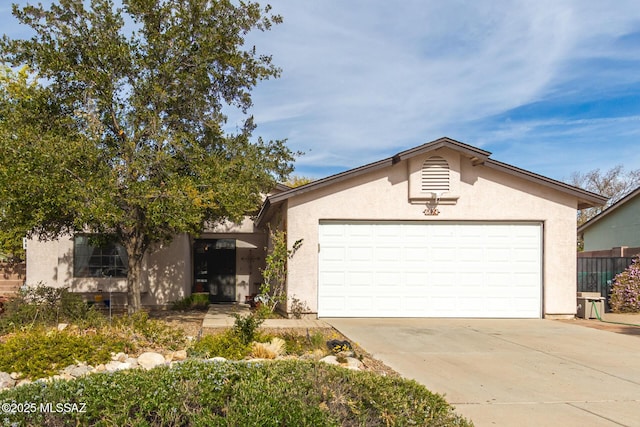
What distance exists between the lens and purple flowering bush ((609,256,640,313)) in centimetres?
1627

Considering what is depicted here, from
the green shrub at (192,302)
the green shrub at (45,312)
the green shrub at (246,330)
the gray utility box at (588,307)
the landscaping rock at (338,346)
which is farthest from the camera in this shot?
the green shrub at (192,302)

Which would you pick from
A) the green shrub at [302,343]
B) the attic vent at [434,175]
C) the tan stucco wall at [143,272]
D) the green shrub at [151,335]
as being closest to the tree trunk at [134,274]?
the green shrub at [151,335]

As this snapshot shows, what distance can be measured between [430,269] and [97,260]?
959 centimetres

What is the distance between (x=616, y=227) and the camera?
74.6 ft

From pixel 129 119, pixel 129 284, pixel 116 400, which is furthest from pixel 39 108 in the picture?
pixel 116 400

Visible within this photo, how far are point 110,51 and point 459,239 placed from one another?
9.31m

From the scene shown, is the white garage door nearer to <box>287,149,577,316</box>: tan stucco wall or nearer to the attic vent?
<box>287,149,577,316</box>: tan stucco wall

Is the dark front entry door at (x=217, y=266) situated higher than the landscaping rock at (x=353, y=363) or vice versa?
the dark front entry door at (x=217, y=266)

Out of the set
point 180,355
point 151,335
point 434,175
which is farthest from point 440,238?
point 180,355

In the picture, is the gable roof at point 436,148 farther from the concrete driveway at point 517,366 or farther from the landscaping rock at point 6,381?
the landscaping rock at point 6,381

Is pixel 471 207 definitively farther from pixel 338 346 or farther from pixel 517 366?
pixel 338 346

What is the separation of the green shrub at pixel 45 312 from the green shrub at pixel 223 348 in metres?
2.89

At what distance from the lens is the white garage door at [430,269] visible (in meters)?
13.7

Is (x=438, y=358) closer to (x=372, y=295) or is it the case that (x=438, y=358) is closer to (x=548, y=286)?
(x=372, y=295)
